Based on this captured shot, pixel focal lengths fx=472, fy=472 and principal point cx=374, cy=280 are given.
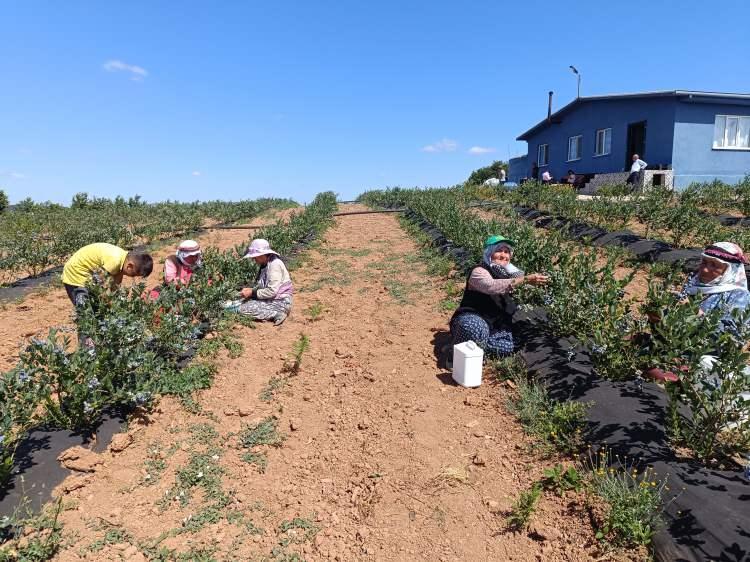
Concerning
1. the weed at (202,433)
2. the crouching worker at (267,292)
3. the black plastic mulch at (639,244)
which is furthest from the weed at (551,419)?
the black plastic mulch at (639,244)

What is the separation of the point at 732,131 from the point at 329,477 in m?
19.0

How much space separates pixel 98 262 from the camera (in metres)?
4.38

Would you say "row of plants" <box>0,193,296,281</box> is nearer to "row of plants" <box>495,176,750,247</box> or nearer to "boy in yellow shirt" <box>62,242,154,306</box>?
"boy in yellow shirt" <box>62,242,154,306</box>

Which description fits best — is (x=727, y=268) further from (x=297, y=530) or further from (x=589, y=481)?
(x=297, y=530)

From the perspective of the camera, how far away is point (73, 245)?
866cm

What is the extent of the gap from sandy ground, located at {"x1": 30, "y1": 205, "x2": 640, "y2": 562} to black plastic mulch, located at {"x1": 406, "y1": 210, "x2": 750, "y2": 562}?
35 cm

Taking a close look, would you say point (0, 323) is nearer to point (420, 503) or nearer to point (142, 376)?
point (142, 376)

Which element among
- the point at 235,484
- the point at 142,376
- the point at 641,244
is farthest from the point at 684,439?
the point at 641,244

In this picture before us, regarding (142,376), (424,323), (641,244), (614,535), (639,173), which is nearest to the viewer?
(614,535)

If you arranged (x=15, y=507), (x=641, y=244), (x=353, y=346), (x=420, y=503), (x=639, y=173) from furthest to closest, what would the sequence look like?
(x=639, y=173), (x=641, y=244), (x=353, y=346), (x=420, y=503), (x=15, y=507)

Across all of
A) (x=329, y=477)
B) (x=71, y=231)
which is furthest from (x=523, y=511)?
(x=71, y=231)

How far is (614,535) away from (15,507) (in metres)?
2.83

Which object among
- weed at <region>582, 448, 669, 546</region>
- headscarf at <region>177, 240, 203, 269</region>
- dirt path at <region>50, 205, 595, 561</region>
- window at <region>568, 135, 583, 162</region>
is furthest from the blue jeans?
window at <region>568, 135, 583, 162</region>

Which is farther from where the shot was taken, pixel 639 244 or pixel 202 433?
pixel 639 244
